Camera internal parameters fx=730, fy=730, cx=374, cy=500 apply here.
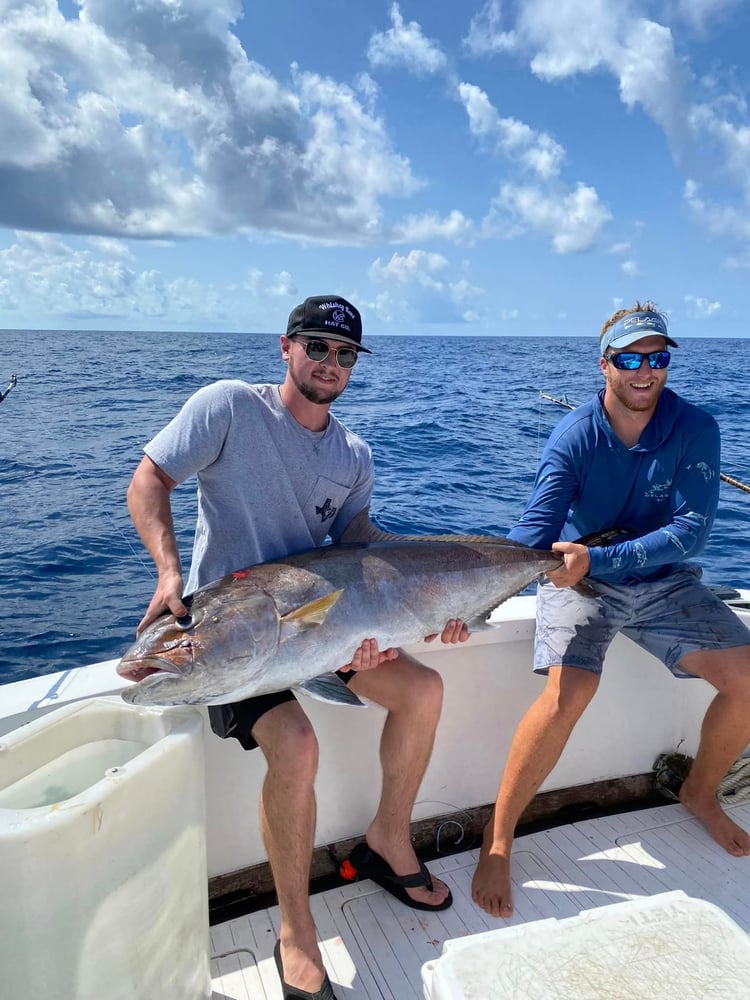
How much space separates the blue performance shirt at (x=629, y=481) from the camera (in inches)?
105

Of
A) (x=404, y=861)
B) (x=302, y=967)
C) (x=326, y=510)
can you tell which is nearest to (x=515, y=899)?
(x=404, y=861)

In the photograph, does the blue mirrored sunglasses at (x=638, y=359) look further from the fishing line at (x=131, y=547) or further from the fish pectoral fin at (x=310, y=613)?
the fishing line at (x=131, y=547)

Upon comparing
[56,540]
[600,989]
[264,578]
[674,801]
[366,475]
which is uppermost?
[366,475]

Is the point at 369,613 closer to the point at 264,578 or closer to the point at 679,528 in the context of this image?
the point at 264,578

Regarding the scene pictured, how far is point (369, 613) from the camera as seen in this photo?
2105 mm

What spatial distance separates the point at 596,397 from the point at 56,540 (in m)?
5.96

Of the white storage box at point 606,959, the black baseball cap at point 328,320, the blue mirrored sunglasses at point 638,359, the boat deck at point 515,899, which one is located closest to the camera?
the white storage box at point 606,959

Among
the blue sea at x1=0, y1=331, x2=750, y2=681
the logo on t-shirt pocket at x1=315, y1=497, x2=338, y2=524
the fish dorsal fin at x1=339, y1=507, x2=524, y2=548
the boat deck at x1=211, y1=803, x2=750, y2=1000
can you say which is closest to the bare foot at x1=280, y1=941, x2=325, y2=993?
the boat deck at x1=211, y1=803, x2=750, y2=1000

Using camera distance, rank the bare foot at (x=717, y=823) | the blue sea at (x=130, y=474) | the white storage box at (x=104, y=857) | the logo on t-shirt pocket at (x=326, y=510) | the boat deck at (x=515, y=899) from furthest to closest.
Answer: the blue sea at (x=130, y=474), the bare foot at (x=717, y=823), the logo on t-shirt pocket at (x=326, y=510), the boat deck at (x=515, y=899), the white storage box at (x=104, y=857)

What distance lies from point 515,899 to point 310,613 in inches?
48.3

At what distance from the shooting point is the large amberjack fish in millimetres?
1808

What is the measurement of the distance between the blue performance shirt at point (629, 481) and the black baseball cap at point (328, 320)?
0.90 metres

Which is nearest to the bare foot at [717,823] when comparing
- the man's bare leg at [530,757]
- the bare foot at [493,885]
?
the man's bare leg at [530,757]

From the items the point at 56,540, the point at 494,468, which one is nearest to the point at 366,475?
the point at 56,540
